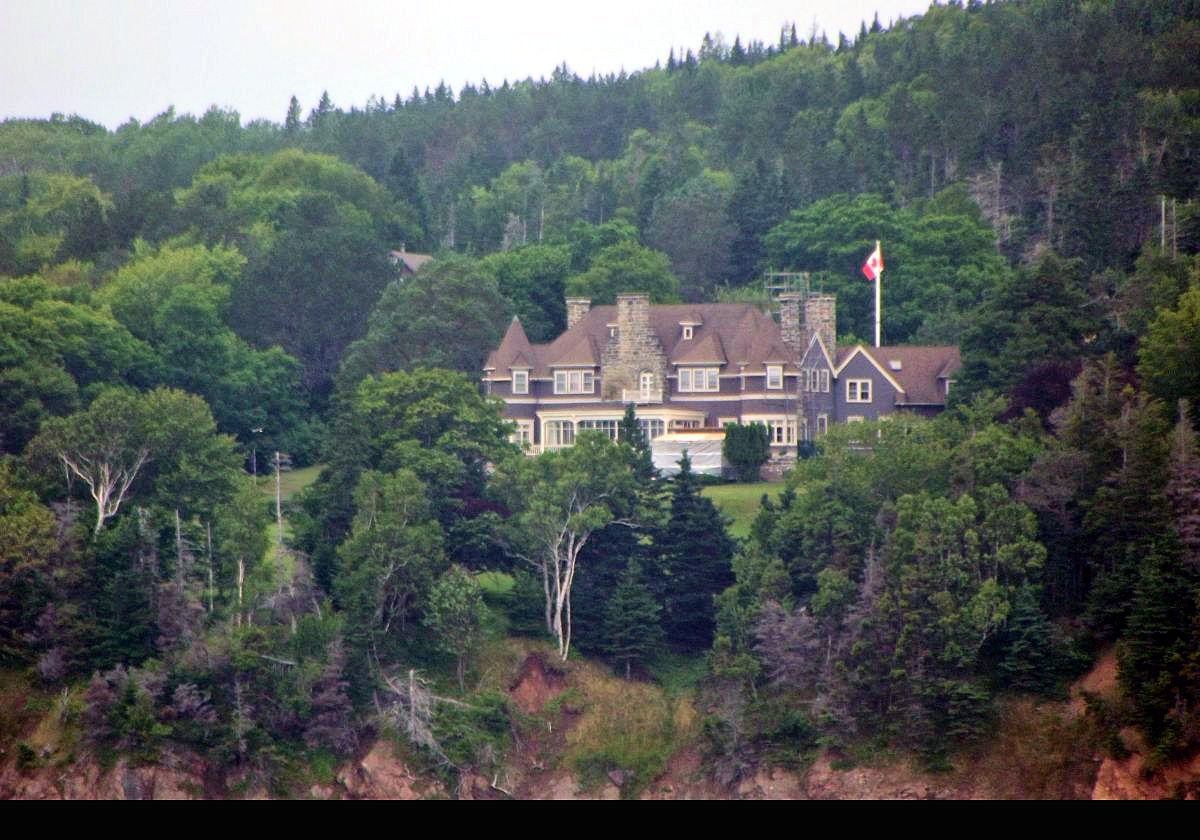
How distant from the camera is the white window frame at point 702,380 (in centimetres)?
7319

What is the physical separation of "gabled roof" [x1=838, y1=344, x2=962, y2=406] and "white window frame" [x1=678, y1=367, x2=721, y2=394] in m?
4.94

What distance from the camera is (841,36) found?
528 feet

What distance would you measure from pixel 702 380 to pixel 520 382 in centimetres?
744

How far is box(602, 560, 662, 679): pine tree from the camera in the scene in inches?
2208

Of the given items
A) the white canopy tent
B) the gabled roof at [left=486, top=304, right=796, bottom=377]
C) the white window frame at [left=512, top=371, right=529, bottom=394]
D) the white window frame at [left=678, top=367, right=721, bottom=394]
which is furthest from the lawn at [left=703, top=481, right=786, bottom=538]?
the white window frame at [left=512, top=371, right=529, bottom=394]

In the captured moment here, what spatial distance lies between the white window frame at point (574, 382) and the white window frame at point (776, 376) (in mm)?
7151

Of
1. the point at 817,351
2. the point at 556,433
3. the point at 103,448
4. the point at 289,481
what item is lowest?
the point at 289,481

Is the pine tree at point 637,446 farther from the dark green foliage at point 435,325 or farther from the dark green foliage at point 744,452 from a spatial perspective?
the dark green foliage at point 435,325

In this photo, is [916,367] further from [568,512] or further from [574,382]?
[568,512]

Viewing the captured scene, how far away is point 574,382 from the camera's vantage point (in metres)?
74.3

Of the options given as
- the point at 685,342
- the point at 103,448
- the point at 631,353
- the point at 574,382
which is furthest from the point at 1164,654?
the point at 103,448

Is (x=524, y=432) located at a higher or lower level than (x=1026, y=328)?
lower

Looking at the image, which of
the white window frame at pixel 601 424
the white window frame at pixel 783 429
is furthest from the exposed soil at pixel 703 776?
the white window frame at pixel 601 424

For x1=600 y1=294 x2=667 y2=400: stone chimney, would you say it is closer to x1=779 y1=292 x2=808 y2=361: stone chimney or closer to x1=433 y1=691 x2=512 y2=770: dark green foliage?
x1=779 y1=292 x2=808 y2=361: stone chimney
